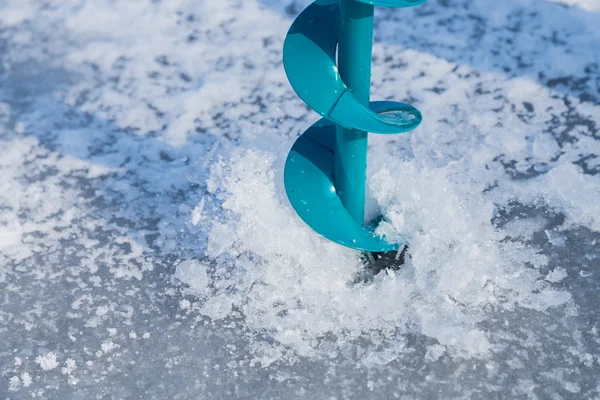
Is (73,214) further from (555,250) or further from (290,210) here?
(555,250)

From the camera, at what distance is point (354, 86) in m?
2.34

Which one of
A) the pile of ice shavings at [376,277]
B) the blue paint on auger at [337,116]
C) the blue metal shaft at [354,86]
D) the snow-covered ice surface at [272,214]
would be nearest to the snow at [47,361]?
the snow-covered ice surface at [272,214]

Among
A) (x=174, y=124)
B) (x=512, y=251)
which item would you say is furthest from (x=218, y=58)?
(x=512, y=251)

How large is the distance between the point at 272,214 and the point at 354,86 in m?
0.59

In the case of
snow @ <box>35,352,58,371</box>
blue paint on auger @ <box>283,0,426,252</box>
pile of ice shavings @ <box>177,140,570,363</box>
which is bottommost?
snow @ <box>35,352,58,371</box>

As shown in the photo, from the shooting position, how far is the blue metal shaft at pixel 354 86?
2229 millimetres

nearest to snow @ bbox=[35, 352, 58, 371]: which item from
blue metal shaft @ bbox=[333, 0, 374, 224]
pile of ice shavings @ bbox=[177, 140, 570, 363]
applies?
pile of ice shavings @ bbox=[177, 140, 570, 363]

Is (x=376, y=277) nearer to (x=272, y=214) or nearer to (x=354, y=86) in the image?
(x=272, y=214)

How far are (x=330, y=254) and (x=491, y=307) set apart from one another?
52 cm

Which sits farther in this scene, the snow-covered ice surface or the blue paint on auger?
the snow-covered ice surface

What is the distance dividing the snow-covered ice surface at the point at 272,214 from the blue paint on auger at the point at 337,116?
167mm

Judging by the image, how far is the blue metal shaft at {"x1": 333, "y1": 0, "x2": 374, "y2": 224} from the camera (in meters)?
2.23

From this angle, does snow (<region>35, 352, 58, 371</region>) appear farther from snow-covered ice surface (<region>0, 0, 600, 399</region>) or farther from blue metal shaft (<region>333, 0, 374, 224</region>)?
blue metal shaft (<region>333, 0, 374, 224</region>)

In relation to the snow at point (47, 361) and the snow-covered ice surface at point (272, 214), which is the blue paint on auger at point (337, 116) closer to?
the snow-covered ice surface at point (272, 214)
